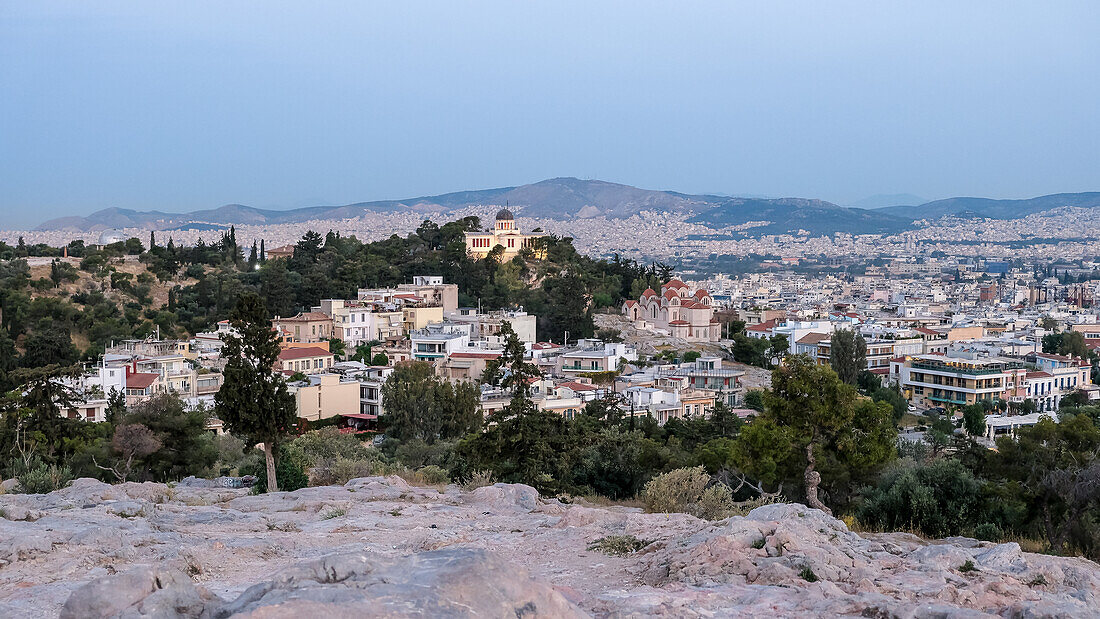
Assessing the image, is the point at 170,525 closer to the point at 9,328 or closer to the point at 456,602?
the point at 456,602

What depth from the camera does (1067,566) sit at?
20.1 ft

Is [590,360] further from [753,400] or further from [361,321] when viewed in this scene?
[361,321]

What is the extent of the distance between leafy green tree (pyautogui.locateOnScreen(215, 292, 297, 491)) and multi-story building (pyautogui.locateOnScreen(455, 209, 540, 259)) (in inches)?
1712

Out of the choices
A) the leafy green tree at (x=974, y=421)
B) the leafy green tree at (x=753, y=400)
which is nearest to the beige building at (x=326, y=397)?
the leafy green tree at (x=753, y=400)

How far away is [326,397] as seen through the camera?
31.3m

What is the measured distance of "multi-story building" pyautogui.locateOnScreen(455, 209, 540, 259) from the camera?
189 ft

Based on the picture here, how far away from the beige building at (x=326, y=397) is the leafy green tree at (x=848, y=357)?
19683 mm

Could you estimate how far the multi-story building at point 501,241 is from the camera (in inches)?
2264

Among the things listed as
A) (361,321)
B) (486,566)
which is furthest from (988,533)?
(361,321)

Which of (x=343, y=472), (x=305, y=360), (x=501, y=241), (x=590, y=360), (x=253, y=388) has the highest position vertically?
(x=501, y=241)

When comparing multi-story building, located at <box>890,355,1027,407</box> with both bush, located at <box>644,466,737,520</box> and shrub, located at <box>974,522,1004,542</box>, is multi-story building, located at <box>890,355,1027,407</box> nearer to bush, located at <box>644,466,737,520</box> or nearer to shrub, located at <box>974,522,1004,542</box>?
shrub, located at <box>974,522,1004,542</box>

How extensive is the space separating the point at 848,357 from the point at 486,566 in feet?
129

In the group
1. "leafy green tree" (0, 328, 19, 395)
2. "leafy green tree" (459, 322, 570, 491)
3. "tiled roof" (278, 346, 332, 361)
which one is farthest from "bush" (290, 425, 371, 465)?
"leafy green tree" (0, 328, 19, 395)

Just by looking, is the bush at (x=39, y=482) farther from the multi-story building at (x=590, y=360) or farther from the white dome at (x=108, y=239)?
the white dome at (x=108, y=239)
